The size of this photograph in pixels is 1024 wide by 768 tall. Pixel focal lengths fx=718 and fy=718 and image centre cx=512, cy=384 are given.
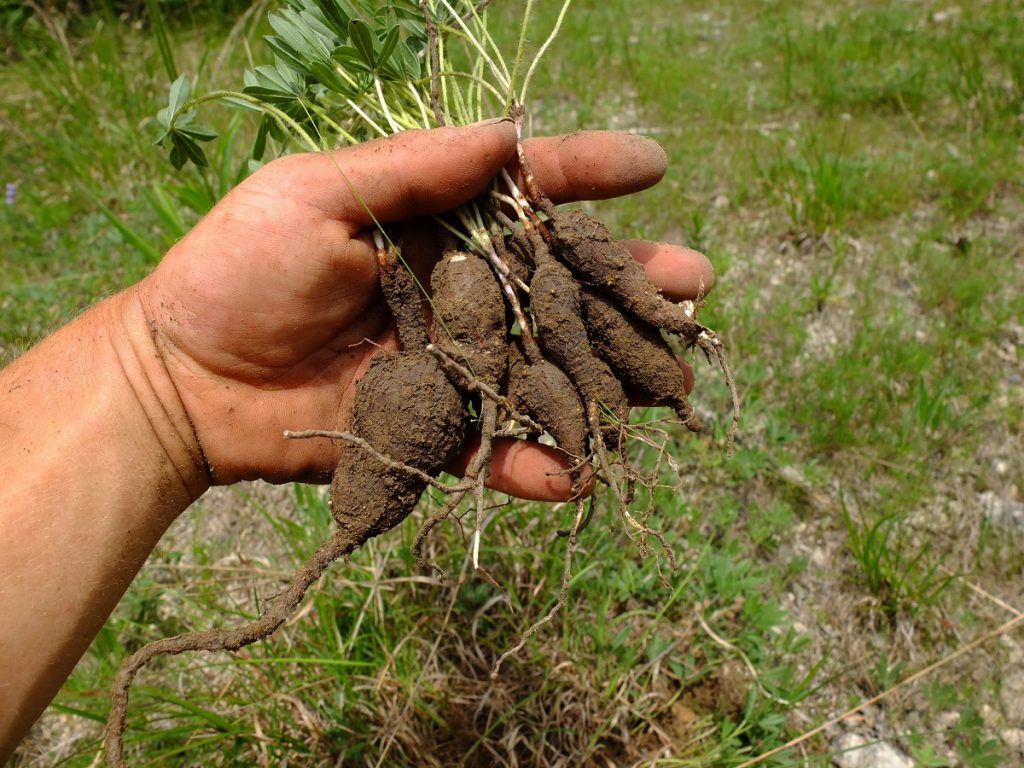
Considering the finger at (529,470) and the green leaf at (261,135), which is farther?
the green leaf at (261,135)

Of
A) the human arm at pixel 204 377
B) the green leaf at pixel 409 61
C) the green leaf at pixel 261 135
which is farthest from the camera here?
the green leaf at pixel 261 135

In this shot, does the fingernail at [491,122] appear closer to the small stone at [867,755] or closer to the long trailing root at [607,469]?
the long trailing root at [607,469]

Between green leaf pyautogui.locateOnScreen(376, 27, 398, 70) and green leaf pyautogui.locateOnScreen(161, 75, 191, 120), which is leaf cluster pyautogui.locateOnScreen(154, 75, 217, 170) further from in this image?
green leaf pyautogui.locateOnScreen(376, 27, 398, 70)

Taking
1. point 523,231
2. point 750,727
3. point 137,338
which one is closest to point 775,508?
point 750,727

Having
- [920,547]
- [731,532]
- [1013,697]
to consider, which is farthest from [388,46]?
[1013,697]

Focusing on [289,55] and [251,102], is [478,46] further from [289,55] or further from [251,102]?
[251,102]

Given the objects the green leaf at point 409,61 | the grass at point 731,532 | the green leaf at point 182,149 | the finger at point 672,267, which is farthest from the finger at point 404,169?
the grass at point 731,532

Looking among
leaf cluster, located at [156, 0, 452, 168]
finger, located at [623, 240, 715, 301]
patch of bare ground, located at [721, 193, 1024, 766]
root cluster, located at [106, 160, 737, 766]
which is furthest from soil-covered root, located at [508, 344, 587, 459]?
patch of bare ground, located at [721, 193, 1024, 766]
